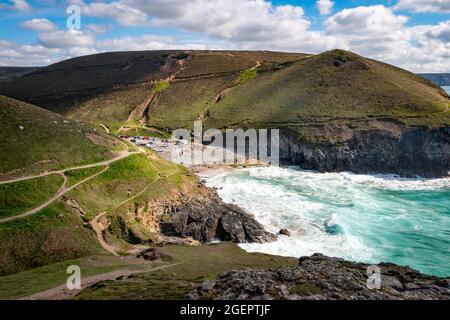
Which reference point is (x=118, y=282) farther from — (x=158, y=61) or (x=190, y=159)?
(x=158, y=61)

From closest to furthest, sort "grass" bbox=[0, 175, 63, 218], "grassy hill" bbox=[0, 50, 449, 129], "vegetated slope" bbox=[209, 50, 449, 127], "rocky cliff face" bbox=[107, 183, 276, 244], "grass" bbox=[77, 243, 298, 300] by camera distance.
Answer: "grass" bbox=[77, 243, 298, 300] < "grass" bbox=[0, 175, 63, 218] < "rocky cliff face" bbox=[107, 183, 276, 244] < "vegetated slope" bbox=[209, 50, 449, 127] < "grassy hill" bbox=[0, 50, 449, 129]

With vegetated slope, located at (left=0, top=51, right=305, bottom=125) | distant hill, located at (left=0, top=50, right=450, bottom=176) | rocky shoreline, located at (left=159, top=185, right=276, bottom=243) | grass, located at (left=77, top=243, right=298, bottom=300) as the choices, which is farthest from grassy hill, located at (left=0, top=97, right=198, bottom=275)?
vegetated slope, located at (left=0, top=51, right=305, bottom=125)

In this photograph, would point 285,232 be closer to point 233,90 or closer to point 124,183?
point 124,183

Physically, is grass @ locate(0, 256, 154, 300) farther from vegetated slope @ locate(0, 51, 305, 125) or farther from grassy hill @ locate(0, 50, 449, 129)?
vegetated slope @ locate(0, 51, 305, 125)

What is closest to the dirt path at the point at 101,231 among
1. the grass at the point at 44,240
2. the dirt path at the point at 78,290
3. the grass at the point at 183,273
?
the grass at the point at 44,240

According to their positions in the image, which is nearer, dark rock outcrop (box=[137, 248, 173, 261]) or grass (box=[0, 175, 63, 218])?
dark rock outcrop (box=[137, 248, 173, 261])

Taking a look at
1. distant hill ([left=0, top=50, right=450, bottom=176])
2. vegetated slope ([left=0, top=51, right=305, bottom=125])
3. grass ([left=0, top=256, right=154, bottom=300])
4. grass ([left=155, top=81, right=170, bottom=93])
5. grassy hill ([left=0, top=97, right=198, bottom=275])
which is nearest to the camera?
grass ([left=0, top=256, right=154, bottom=300])

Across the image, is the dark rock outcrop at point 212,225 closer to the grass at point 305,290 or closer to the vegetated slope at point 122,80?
the grass at point 305,290

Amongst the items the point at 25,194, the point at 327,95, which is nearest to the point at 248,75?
the point at 327,95
